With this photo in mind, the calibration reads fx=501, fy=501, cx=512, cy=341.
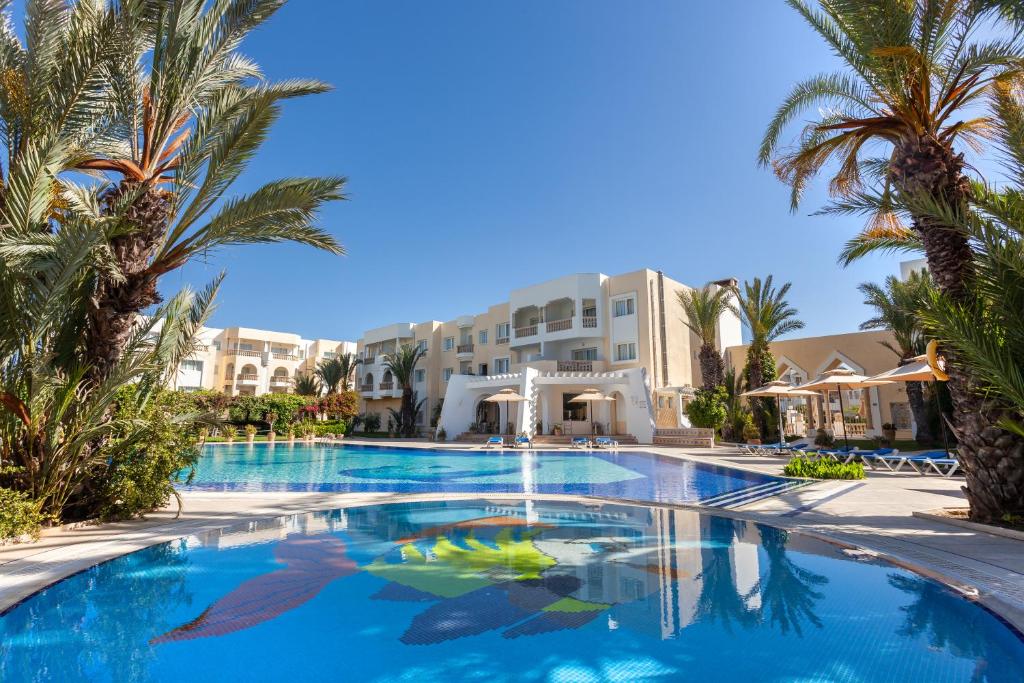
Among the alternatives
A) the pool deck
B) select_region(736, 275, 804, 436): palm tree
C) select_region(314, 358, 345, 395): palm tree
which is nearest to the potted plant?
select_region(736, 275, 804, 436): palm tree

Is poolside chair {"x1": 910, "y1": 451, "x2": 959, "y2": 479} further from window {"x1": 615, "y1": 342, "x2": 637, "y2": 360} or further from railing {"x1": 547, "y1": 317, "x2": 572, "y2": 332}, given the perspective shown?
railing {"x1": 547, "y1": 317, "x2": 572, "y2": 332}

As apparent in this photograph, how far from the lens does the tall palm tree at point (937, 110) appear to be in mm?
6773

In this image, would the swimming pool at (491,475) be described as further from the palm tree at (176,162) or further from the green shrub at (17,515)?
the palm tree at (176,162)

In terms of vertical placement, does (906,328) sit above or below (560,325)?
below

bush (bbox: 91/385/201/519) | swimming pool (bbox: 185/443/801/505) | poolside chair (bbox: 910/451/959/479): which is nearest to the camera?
bush (bbox: 91/385/201/519)

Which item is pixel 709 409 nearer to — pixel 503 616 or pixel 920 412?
pixel 920 412

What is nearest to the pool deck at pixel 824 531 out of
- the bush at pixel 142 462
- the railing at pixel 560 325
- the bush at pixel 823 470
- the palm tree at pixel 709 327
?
the bush at pixel 142 462

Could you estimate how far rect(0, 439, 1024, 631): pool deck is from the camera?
485cm

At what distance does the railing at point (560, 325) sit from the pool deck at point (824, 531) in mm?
20009

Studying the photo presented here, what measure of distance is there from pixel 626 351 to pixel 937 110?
74.5 feet

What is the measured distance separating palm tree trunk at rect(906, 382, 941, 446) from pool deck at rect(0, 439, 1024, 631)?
1131cm

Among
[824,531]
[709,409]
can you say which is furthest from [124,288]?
[709,409]

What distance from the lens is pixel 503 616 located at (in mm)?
4477

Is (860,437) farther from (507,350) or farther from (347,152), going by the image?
(347,152)
